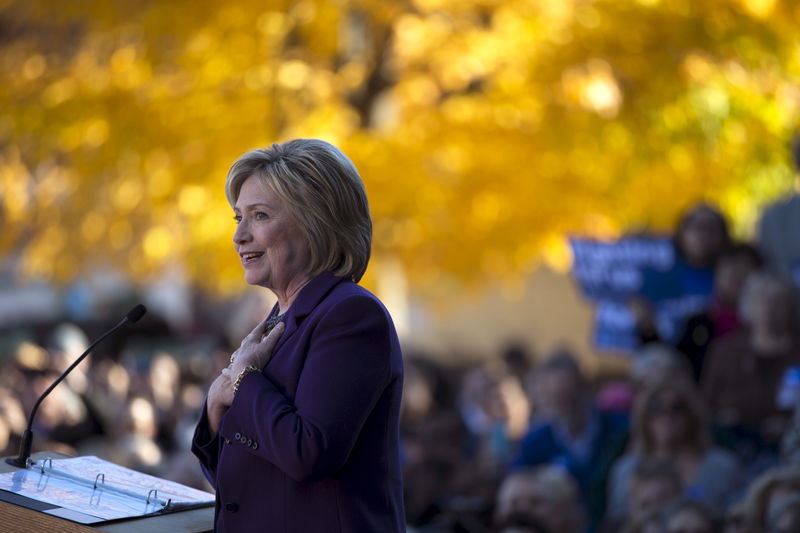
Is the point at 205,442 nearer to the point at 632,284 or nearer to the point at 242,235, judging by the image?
the point at 242,235

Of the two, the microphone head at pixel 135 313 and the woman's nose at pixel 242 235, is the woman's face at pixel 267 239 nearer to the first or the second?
the woman's nose at pixel 242 235

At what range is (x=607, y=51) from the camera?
742 cm

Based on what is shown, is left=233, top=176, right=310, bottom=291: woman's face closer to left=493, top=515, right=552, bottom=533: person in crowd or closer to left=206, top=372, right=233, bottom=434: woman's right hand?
left=206, top=372, right=233, bottom=434: woman's right hand

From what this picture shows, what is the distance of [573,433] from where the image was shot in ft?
20.2

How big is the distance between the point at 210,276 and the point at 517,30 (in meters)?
2.97

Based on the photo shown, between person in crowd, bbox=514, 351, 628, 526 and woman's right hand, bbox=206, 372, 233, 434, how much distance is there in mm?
3694

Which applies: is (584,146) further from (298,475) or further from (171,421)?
(298,475)

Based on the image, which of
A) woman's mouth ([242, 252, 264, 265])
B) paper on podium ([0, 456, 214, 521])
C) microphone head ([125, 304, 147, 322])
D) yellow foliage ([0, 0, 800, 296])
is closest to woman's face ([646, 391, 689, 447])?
yellow foliage ([0, 0, 800, 296])

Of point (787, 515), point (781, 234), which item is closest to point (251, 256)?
point (787, 515)

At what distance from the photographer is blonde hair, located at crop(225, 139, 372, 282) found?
7.14ft

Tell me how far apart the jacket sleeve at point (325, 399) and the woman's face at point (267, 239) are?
135 mm

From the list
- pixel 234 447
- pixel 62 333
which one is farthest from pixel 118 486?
pixel 62 333

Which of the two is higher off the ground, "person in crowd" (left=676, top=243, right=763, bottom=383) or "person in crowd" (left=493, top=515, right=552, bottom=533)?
"person in crowd" (left=676, top=243, right=763, bottom=383)

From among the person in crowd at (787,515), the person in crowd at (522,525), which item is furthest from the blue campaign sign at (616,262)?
the person in crowd at (787,515)
